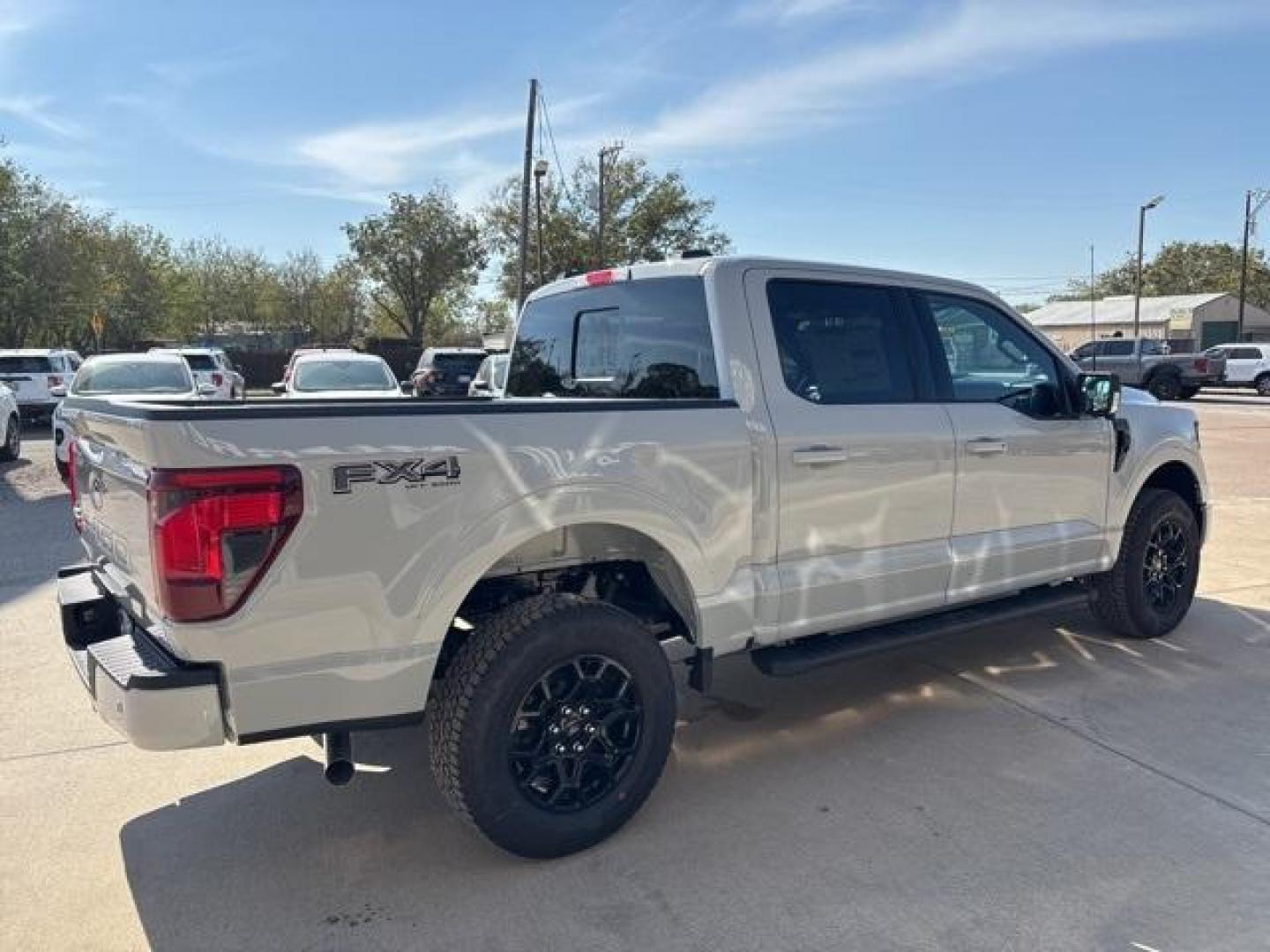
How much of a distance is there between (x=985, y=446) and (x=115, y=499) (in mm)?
3431

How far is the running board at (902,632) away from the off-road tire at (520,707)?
2.02 ft

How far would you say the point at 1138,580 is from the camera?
207 inches

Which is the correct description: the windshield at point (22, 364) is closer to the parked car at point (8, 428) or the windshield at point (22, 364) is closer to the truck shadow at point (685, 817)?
the parked car at point (8, 428)

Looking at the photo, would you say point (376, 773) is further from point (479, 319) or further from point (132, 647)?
point (479, 319)

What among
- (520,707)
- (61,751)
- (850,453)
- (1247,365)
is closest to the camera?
(520,707)

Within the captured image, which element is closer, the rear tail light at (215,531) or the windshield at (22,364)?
the rear tail light at (215,531)

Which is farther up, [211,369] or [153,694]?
[211,369]

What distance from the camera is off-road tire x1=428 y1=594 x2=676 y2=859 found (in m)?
2.96

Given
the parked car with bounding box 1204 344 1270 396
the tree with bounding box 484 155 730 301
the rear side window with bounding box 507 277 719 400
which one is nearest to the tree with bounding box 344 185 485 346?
the tree with bounding box 484 155 730 301

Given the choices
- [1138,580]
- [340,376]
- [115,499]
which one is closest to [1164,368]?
[340,376]

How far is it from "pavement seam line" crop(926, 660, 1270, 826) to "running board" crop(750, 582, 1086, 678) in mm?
413

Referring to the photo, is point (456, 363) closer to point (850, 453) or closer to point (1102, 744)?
point (850, 453)

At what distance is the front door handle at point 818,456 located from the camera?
3619 millimetres

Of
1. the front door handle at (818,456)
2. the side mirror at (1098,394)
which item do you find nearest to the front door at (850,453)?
the front door handle at (818,456)
